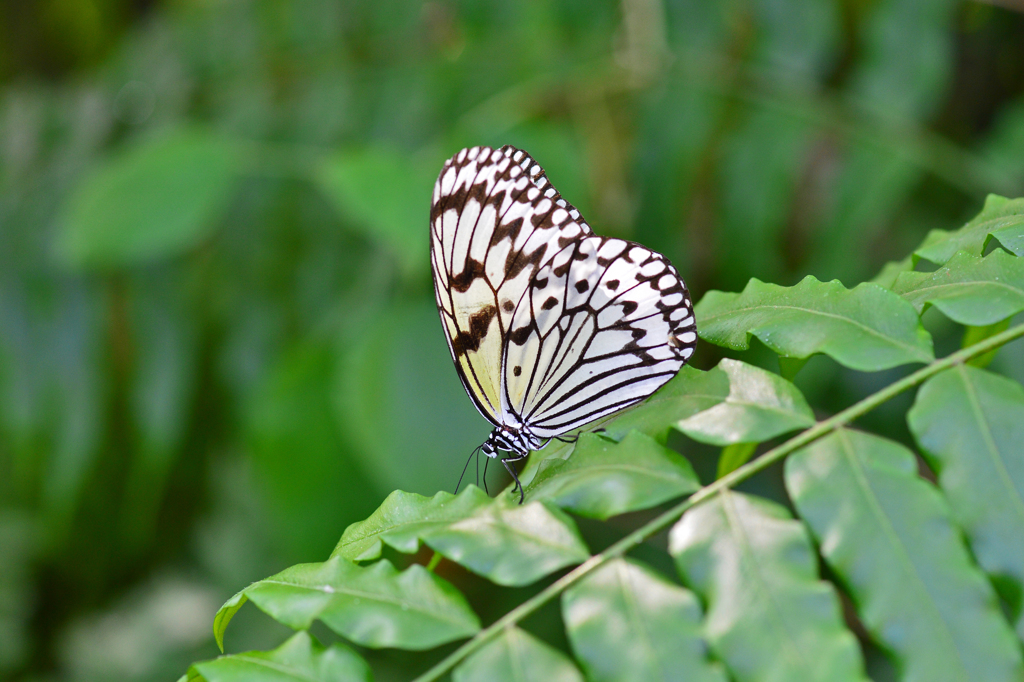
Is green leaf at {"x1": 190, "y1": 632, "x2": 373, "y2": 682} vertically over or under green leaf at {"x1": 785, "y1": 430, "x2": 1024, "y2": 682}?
over

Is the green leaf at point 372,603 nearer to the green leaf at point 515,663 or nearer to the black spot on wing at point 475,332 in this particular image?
the green leaf at point 515,663

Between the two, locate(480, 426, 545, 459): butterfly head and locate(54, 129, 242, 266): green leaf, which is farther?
locate(54, 129, 242, 266): green leaf

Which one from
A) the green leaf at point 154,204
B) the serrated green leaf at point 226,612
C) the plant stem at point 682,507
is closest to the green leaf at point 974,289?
the plant stem at point 682,507

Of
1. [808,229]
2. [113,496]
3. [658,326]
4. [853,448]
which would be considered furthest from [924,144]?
[113,496]

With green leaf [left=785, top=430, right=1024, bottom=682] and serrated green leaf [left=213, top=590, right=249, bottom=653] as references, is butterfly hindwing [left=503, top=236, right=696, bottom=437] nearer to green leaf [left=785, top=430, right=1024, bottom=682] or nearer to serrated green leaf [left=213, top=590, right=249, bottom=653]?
green leaf [left=785, top=430, right=1024, bottom=682]

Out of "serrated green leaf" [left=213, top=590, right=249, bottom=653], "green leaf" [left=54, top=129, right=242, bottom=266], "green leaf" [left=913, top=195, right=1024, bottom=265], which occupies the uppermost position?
"green leaf" [left=54, top=129, right=242, bottom=266]

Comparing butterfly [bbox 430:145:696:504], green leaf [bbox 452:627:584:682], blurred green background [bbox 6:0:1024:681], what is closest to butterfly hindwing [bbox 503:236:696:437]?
butterfly [bbox 430:145:696:504]
